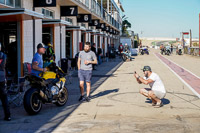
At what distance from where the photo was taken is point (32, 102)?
24.9ft

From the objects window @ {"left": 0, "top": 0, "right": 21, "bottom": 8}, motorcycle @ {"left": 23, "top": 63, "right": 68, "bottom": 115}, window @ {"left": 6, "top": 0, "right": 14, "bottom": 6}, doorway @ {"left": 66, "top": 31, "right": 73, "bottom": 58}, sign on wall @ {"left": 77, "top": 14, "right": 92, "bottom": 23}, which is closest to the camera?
motorcycle @ {"left": 23, "top": 63, "right": 68, "bottom": 115}

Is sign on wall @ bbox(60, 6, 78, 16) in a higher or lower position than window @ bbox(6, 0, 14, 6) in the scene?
higher

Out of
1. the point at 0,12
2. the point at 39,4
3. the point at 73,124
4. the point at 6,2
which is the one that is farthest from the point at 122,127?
the point at 39,4

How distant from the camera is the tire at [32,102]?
7.40 meters

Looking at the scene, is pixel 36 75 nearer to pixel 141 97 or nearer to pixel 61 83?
pixel 61 83

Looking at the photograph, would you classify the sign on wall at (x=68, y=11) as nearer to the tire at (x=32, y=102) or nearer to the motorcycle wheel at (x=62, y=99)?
the motorcycle wheel at (x=62, y=99)

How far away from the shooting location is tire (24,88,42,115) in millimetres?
7398

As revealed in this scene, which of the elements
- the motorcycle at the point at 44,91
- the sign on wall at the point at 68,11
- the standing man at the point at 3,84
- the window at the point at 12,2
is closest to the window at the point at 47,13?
the sign on wall at the point at 68,11

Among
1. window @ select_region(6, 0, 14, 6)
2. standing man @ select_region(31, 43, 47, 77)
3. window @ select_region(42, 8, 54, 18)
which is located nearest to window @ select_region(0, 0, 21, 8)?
window @ select_region(6, 0, 14, 6)

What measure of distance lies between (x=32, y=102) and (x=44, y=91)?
0.53m

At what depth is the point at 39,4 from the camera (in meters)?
14.4

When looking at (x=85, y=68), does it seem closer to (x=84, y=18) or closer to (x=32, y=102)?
(x=32, y=102)

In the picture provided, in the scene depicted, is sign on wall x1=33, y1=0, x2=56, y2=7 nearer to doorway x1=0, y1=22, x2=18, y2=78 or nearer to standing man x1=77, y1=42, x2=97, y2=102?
doorway x1=0, y1=22, x2=18, y2=78

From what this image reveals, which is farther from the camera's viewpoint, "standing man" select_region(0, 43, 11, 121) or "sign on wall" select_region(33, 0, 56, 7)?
"sign on wall" select_region(33, 0, 56, 7)
